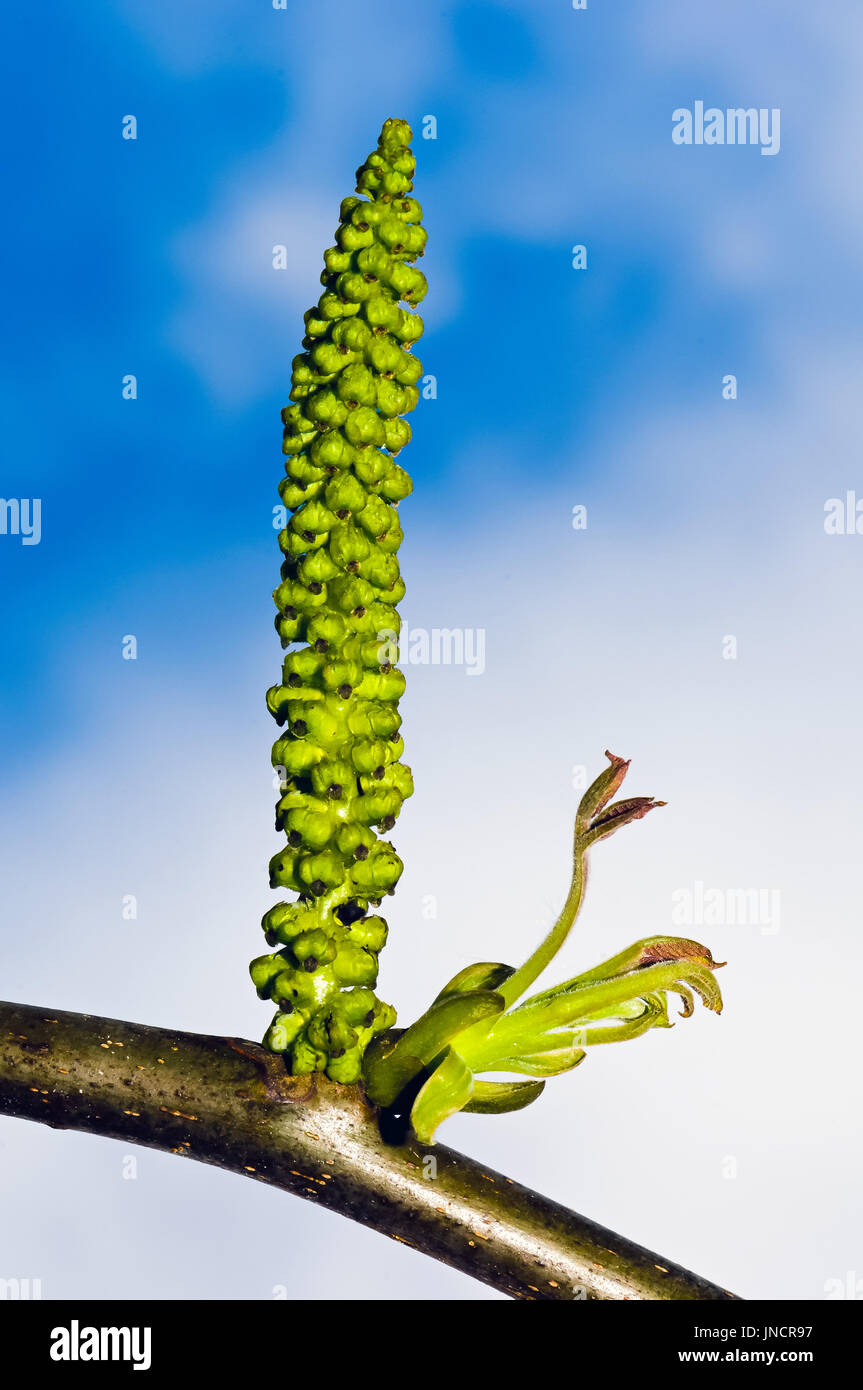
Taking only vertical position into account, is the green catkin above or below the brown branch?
above

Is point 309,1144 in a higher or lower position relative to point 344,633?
lower

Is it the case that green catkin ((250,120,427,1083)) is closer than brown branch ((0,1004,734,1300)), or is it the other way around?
green catkin ((250,120,427,1083))
